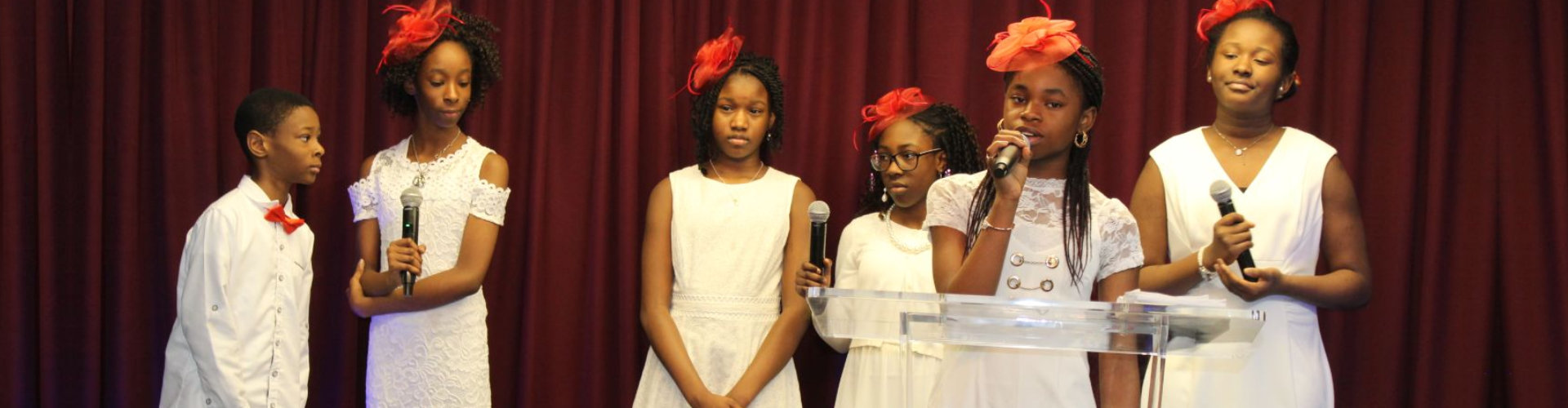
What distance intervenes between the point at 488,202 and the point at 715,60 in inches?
31.4

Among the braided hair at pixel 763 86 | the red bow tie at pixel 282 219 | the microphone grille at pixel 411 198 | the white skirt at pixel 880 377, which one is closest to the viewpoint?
the microphone grille at pixel 411 198

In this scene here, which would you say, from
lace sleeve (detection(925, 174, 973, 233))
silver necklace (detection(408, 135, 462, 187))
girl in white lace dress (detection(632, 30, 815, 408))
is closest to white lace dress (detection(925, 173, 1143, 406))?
lace sleeve (detection(925, 174, 973, 233))

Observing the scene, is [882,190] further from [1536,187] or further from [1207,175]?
[1536,187]

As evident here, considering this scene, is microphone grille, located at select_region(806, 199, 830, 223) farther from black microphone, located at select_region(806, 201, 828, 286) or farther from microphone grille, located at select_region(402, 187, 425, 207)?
microphone grille, located at select_region(402, 187, 425, 207)

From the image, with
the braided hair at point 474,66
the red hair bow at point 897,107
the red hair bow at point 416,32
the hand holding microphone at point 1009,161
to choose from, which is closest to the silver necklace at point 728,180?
the red hair bow at point 897,107

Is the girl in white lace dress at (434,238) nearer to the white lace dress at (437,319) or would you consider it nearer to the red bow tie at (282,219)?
the white lace dress at (437,319)

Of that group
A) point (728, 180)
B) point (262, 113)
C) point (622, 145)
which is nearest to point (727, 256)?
point (728, 180)

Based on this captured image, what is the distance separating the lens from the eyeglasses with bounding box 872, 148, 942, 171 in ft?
13.0

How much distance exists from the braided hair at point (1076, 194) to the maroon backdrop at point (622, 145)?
1.37 meters

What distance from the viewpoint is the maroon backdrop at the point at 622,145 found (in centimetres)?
427

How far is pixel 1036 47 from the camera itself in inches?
119

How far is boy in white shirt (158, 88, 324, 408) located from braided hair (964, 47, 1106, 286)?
1703 mm

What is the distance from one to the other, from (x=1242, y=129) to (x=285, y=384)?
2.47 m

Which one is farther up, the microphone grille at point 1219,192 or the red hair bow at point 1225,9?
the red hair bow at point 1225,9
